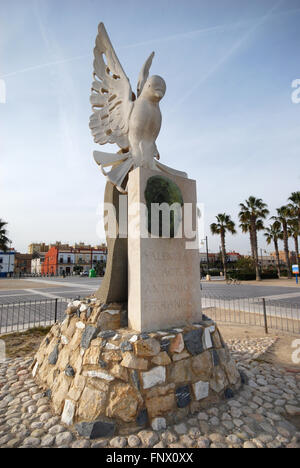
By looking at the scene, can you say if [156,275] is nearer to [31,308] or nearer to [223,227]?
[31,308]

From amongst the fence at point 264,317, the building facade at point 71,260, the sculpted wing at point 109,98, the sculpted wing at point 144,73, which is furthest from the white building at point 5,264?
the sculpted wing at point 144,73

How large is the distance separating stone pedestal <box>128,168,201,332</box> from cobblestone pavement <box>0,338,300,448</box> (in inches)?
42.6

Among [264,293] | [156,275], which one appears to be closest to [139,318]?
[156,275]

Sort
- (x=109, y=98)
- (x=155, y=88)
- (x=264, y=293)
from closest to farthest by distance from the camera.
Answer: (x=155, y=88), (x=109, y=98), (x=264, y=293)

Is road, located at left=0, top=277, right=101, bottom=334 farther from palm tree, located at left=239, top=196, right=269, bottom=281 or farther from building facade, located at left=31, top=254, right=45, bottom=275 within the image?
building facade, located at left=31, top=254, right=45, bottom=275

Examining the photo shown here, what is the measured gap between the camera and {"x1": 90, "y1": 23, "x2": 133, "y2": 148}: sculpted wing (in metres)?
4.33

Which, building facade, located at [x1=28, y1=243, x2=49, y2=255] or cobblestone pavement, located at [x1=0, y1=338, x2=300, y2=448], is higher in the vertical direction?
building facade, located at [x1=28, y1=243, x2=49, y2=255]

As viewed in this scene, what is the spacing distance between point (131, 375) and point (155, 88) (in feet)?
13.2

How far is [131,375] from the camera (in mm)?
2750

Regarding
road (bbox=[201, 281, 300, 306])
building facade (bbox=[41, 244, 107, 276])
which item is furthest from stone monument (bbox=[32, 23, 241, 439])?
building facade (bbox=[41, 244, 107, 276])

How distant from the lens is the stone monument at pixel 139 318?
2717 millimetres

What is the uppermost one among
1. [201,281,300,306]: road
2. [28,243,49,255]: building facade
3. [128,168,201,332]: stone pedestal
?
[28,243,49,255]: building facade
